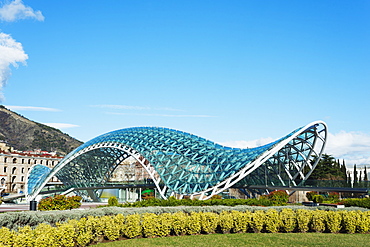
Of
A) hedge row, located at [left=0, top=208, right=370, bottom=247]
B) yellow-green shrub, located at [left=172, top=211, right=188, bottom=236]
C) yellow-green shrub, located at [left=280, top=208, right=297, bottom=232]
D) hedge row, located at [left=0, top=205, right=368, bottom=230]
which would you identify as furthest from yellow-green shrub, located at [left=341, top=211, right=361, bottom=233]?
yellow-green shrub, located at [left=172, top=211, right=188, bottom=236]

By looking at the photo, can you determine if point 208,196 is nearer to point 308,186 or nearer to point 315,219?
point 308,186

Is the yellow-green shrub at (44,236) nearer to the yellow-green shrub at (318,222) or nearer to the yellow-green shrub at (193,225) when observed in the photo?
the yellow-green shrub at (193,225)

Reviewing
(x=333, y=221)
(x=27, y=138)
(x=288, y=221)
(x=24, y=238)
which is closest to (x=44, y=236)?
(x=24, y=238)

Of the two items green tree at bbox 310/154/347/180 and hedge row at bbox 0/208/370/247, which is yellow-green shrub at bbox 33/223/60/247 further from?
green tree at bbox 310/154/347/180

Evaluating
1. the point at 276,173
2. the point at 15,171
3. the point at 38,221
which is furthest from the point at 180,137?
the point at 15,171

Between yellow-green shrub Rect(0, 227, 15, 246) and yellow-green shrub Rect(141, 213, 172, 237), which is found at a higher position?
yellow-green shrub Rect(0, 227, 15, 246)

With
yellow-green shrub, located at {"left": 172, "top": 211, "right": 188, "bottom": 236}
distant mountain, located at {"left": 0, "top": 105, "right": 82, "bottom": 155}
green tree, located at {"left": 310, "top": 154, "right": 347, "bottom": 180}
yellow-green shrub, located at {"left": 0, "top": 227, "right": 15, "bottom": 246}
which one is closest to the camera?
yellow-green shrub, located at {"left": 0, "top": 227, "right": 15, "bottom": 246}

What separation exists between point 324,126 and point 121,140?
29574 millimetres

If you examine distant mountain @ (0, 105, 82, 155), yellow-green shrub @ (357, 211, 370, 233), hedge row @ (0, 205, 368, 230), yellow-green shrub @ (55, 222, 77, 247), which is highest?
distant mountain @ (0, 105, 82, 155)

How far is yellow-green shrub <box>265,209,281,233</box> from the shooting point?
19.6m

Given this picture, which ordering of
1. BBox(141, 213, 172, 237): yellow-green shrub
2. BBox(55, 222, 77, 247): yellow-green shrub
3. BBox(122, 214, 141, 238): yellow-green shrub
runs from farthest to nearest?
1. BBox(141, 213, 172, 237): yellow-green shrub
2. BBox(122, 214, 141, 238): yellow-green shrub
3. BBox(55, 222, 77, 247): yellow-green shrub

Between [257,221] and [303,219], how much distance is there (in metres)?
2.52

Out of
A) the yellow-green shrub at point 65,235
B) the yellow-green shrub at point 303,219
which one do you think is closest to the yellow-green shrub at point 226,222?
the yellow-green shrub at point 303,219

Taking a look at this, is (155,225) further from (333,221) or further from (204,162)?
(204,162)
